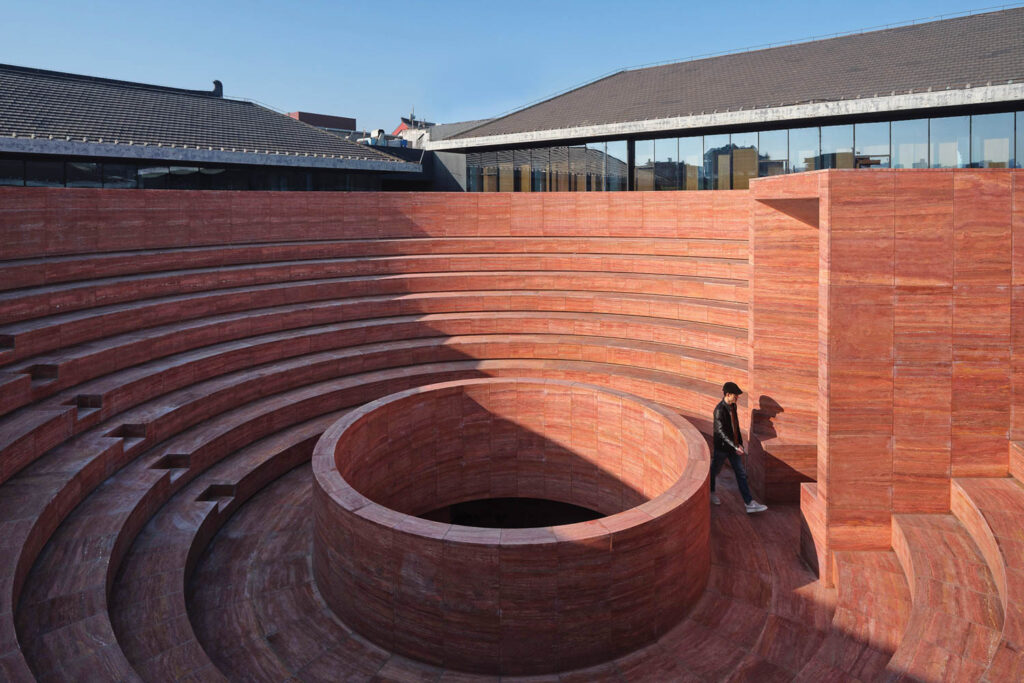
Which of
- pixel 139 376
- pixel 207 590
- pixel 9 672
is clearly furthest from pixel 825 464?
pixel 139 376

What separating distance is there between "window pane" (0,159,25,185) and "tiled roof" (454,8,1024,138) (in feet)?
43.4

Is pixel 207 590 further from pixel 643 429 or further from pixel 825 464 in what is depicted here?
pixel 825 464

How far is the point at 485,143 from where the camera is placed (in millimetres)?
23328

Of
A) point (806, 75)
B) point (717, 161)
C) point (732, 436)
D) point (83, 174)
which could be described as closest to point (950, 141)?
point (806, 75)

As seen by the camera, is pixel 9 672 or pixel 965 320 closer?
pixel 9 672

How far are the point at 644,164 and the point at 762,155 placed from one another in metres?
3.43

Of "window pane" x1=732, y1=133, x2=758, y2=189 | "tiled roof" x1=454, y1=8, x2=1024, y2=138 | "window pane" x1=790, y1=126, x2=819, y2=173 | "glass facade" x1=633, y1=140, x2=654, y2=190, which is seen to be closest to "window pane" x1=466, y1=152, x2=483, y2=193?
"tiled roof" x1=454, y1=8, x2=1024, y2=138

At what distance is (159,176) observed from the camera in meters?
17.8

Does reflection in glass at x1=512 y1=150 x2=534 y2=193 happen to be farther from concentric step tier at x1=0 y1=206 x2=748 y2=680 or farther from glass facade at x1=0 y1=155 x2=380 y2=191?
concentric step tier at x1=0 y1=206 x2=748 y2=680

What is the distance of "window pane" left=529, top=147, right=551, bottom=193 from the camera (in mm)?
22766

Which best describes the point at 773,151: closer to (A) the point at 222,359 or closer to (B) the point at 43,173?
(A) the point at 222,359

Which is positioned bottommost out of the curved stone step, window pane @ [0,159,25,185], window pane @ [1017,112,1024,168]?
the curved stone step

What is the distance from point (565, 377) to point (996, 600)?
7736mm

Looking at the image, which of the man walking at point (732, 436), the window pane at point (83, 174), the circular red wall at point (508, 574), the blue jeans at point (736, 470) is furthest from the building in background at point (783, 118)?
the circular red wall at point (508, 574)
